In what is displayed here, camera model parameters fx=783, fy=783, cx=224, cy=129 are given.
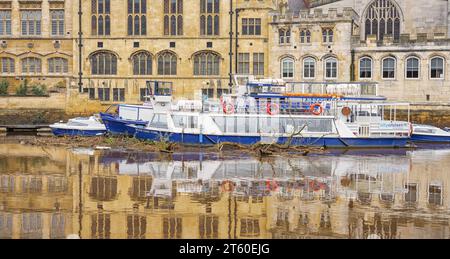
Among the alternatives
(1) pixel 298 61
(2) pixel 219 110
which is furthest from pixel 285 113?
(1) pixel 298 61

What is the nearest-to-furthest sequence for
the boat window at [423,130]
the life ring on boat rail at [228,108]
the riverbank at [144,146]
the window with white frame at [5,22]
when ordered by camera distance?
the riverbank at [144,146] < the life ring on boat rail at [228,108] < the boat window at [423,130] < the window with white frame at [5,22]

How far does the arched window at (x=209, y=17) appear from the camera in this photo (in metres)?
57.2

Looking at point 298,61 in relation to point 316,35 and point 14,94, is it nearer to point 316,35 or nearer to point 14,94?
point 316,35

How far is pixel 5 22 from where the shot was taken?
58.6 m

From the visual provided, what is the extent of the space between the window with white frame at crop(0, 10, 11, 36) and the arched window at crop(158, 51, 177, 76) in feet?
38.1

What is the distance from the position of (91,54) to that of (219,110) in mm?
18093

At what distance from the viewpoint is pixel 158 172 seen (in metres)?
→ 31.2

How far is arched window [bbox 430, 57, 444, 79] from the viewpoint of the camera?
2103 inches

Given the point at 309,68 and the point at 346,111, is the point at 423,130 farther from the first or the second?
the point at 309,68

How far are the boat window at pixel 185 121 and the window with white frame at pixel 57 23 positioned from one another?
19.7 m

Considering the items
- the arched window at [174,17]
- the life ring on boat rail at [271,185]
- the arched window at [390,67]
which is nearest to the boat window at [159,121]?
the life ring on boat rail at [271,185]

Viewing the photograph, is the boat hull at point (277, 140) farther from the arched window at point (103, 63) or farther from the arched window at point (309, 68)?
the arched window at point (103, 63)
